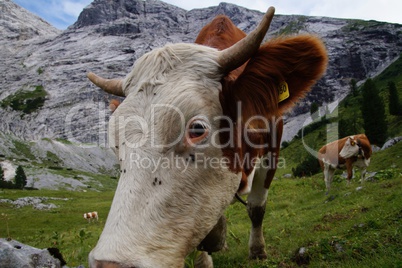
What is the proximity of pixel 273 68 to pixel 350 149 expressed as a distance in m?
17.0

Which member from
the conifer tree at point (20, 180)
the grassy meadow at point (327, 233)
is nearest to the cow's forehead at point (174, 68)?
the grassy meadow at point (327, 233)

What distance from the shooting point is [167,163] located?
278cm

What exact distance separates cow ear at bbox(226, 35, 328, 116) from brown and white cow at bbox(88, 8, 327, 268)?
0.03ft

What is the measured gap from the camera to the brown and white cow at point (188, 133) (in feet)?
8.27

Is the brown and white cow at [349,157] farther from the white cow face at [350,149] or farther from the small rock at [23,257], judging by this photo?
the small rock at [23,257]

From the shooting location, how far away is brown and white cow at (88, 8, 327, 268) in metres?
2.52

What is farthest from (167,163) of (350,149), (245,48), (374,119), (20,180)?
(20,180)

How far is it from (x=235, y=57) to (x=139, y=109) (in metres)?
1.07

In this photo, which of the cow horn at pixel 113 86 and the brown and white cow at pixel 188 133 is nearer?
the brown and white cow at pixel 188 133

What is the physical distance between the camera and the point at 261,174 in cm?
603

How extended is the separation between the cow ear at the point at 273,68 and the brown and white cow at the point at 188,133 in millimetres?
10

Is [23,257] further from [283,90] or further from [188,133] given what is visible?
[283,90]

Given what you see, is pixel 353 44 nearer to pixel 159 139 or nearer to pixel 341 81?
pixel 341 81

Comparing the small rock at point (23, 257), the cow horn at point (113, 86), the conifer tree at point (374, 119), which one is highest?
the conifer tree at point (374, 119)
